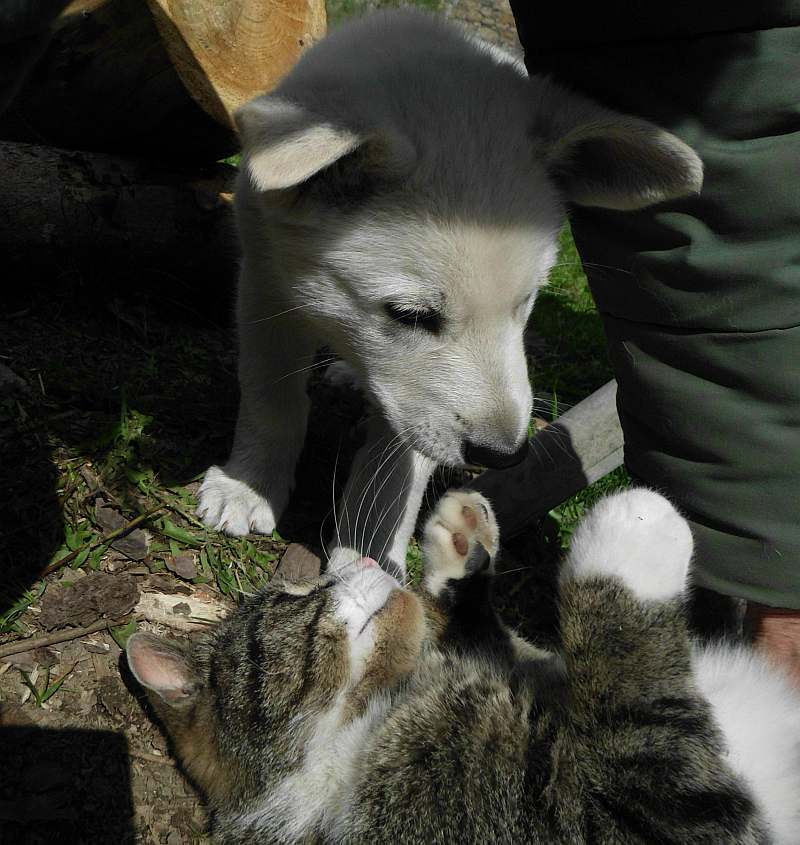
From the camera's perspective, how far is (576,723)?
86.4 inches

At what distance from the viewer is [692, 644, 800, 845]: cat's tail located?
7.13 feet

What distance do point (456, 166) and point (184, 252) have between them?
2.07m

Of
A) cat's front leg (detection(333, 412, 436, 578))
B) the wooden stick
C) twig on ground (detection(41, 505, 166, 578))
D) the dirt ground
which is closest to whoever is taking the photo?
the dirt ground

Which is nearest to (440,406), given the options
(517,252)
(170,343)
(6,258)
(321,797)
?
(517,252)

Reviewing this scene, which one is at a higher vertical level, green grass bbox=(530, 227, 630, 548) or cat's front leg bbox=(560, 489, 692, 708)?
cat's front leg bbox=(560, 489, 692, 708)

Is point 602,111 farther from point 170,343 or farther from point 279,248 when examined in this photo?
point 170,343

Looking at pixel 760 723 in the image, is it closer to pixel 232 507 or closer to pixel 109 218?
pixel 232 507

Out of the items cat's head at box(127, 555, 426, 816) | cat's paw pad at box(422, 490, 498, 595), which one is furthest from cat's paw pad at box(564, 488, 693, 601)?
cat's head at box(127, 555, 426, 816)

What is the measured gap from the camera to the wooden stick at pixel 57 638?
280cm

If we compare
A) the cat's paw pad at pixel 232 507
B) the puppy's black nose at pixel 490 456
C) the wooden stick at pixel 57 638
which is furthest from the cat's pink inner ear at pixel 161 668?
the puppy's black nose at pixel 490 456

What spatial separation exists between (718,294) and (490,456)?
2.68 feet

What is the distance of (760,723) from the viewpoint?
233cm

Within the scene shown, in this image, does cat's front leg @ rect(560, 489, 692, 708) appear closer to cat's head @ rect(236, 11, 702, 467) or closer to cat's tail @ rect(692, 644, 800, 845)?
cat's tail @ rect(692, 644, 800, 845)

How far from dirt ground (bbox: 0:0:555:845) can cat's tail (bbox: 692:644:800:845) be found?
3.61 feet
